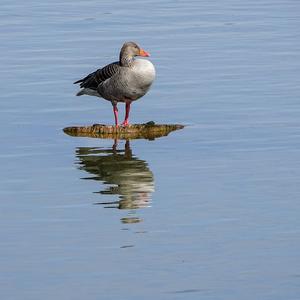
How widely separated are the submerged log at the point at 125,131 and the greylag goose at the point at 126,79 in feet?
0.90

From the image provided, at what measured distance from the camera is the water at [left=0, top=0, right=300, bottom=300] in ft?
43.5

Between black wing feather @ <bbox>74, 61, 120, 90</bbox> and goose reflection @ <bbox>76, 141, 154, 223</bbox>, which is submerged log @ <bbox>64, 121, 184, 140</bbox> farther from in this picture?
black wing feather @ <bbox>74, 61, 120, 90</bbox>

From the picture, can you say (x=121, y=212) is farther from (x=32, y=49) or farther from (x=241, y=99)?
(x=32, y=49)

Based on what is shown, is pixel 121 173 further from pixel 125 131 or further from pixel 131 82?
pixel 131 82

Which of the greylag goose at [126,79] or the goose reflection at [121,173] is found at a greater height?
the greylag goose at [126,79]

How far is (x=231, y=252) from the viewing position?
45.9 feet

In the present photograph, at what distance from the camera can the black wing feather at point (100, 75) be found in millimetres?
22298

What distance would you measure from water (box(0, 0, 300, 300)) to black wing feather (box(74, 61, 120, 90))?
0.61 m

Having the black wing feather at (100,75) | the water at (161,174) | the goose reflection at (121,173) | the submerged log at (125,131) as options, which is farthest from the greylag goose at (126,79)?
the goose reflection at (121,173)

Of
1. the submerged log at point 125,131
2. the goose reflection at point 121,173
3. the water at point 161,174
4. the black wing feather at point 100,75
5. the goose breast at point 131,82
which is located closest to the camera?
the water at point 161,174

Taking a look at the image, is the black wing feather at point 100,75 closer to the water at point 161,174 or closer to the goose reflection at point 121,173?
the water at point 161,174

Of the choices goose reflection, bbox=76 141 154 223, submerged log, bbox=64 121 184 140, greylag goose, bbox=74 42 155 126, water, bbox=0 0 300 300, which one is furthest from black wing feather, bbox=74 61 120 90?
goose reflection, bbox=76 141 154 223

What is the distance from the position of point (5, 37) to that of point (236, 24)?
631 cm

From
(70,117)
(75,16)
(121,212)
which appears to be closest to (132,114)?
(70,117)
